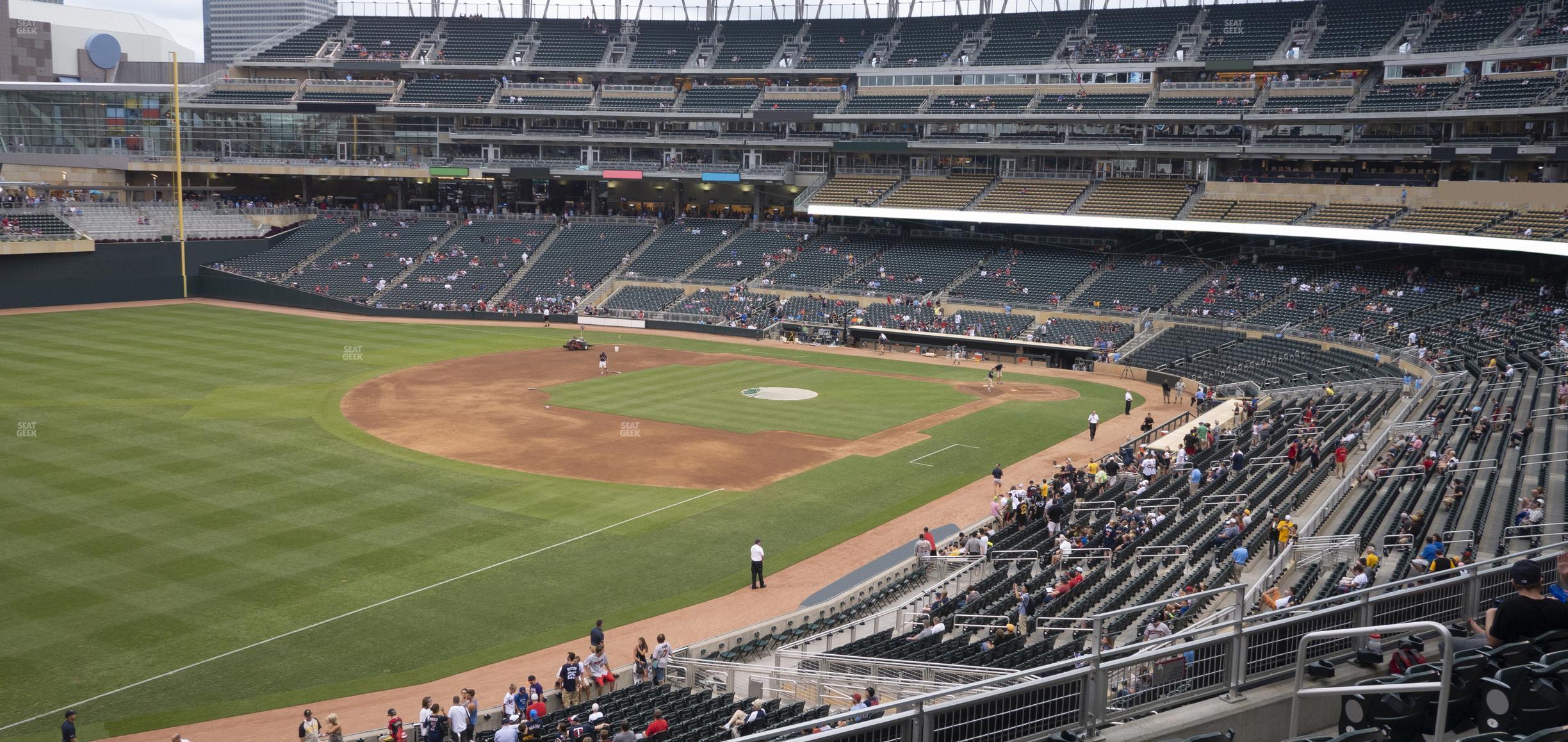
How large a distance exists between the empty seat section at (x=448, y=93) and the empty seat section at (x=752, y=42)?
18.5 metres

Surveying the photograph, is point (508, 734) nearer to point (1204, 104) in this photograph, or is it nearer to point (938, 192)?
point (938, 192)

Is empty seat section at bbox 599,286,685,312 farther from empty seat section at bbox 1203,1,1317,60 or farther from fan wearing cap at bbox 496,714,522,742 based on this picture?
fan wearing cap at bbox 496,714,522,742

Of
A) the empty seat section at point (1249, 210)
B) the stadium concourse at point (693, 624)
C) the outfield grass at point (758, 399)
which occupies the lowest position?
the stadium concourse at point (693, 624)

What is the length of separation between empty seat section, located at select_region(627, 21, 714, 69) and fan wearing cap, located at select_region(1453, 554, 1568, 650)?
8218 centimetres

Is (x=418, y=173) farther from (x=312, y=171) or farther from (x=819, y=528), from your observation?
(x=819, y=528)

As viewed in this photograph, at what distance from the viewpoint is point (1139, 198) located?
6694 cm

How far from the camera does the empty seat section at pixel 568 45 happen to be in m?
87.5

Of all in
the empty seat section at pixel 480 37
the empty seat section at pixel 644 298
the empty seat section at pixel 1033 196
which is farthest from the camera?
the empty seat section at pixel 480 37

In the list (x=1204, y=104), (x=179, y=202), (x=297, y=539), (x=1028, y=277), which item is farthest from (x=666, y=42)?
(x=297, y=539)

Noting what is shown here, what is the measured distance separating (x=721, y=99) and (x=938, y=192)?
1980 centimetres

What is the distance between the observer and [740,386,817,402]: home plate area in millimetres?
47875

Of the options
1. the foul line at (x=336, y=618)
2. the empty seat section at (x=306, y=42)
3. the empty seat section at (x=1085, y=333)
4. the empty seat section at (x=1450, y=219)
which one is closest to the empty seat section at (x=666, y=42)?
the empty seat section at (x=306, y=42)

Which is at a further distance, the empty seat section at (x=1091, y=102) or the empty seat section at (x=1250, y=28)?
the empty seat section at (x=1091, y=102)

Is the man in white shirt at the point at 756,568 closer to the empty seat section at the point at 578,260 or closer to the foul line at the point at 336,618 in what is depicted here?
the foul line at the point at 336,618
